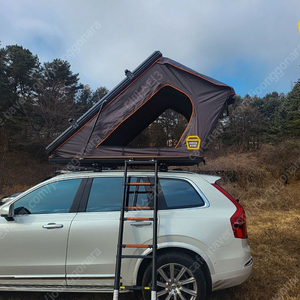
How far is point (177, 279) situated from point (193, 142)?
71.5 inches

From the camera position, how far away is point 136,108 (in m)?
3.80

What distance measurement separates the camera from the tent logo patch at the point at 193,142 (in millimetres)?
3537

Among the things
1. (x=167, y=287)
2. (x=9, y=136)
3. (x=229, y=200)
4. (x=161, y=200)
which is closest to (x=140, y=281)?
(x=167, y=287)

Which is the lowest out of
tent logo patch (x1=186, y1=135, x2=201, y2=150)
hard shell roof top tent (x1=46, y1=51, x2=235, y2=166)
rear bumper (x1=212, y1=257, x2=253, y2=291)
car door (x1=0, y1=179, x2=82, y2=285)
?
rear bumper (x1=212, y1=257, x2=253, y2=291)

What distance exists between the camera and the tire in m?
2.85

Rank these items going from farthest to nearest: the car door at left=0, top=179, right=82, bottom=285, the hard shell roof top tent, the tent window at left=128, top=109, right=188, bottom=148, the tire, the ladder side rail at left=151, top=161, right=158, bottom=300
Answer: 1. the tent window at left=128, top=109, right=188, bottom=148
2. the hard shell roof top tent
3. the car door at left=0, top=179, right=82, bottom=285
4. the tire
5. the ladder side rail at left=151, top=161, right=158, bottom=300

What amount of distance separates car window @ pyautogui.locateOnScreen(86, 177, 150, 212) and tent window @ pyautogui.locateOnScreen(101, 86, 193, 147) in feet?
2.38

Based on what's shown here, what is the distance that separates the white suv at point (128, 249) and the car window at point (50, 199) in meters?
0.09

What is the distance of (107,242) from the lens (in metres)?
2.95

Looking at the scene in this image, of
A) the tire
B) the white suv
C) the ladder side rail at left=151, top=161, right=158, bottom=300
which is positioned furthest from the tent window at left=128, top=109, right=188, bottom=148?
the tire

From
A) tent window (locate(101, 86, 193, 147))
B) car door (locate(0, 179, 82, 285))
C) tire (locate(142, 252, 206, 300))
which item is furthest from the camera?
tent window (locate(101, 86, 193, 147))

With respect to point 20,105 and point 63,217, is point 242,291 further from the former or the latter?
point 20,105

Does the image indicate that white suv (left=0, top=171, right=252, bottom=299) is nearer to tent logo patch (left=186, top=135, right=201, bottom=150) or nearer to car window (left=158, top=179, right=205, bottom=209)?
car window (left=158, top=179, right=205, bottom=209)

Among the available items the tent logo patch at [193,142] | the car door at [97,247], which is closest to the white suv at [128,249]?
the car door at [97,247]
